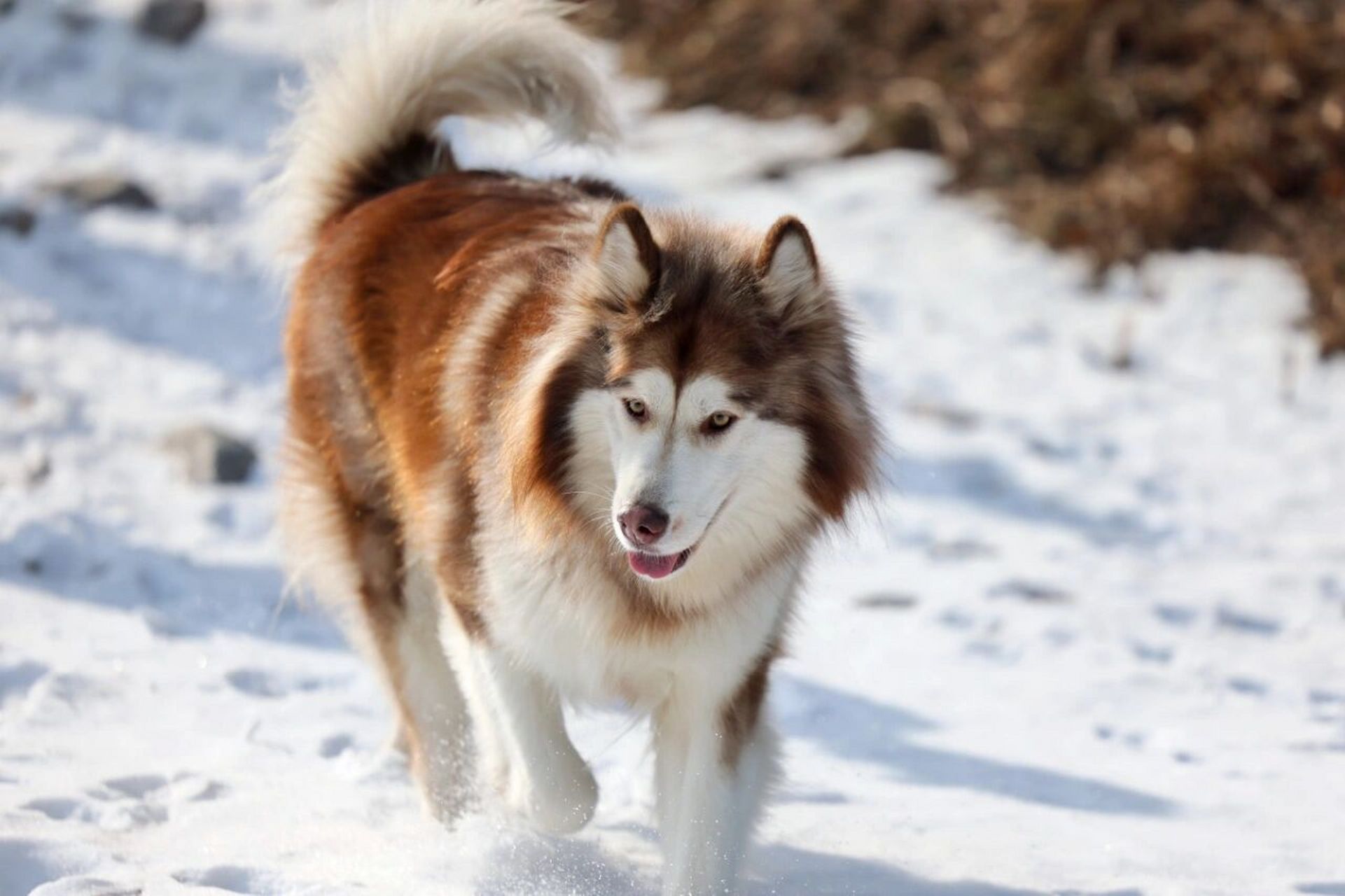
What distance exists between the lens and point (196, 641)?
4.76 m

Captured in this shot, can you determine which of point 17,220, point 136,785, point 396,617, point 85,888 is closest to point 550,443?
point 396,617

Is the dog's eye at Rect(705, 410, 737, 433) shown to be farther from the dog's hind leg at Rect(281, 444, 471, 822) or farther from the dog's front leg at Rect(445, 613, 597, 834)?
the dog's hind leg at Rect(281, 444, 471, 822)

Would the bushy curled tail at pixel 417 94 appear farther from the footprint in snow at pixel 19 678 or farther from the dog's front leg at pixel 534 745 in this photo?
the dog's front leg at pixel 534 745

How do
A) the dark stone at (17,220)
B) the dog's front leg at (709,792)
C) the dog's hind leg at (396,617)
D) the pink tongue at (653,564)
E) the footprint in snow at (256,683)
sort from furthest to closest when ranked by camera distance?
the dark stone at (17,220)
the footprint in snow at (256,683)
the dog's hind leg at (396,617)
the dog's front leg at (709,792)
the pink tongue at (653,564)

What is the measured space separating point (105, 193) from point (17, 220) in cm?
54

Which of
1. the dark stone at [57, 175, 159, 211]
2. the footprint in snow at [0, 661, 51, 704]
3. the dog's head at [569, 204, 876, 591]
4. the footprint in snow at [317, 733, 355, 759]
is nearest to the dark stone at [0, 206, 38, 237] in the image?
the dark stone at [57, 175, 159, 211]

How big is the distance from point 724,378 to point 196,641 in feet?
8.25

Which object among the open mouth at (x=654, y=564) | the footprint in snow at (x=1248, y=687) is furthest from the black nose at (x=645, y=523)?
the footprint in snow at (x=1248, y=687)

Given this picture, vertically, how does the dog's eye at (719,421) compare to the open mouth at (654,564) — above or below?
above

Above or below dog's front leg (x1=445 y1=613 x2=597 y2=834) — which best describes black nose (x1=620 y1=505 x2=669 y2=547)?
above

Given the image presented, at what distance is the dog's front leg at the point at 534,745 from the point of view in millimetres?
3434

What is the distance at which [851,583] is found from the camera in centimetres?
582

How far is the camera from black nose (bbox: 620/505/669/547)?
9.39 ft

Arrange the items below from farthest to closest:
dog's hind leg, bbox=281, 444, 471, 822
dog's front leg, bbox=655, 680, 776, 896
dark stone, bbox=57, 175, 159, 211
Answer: dark stone, bbox=57, 175, 159, 211
dog's hind leg, bbox=281, 444, 471, 822
dog's front leg, bbox=655, 680, 776, 896
